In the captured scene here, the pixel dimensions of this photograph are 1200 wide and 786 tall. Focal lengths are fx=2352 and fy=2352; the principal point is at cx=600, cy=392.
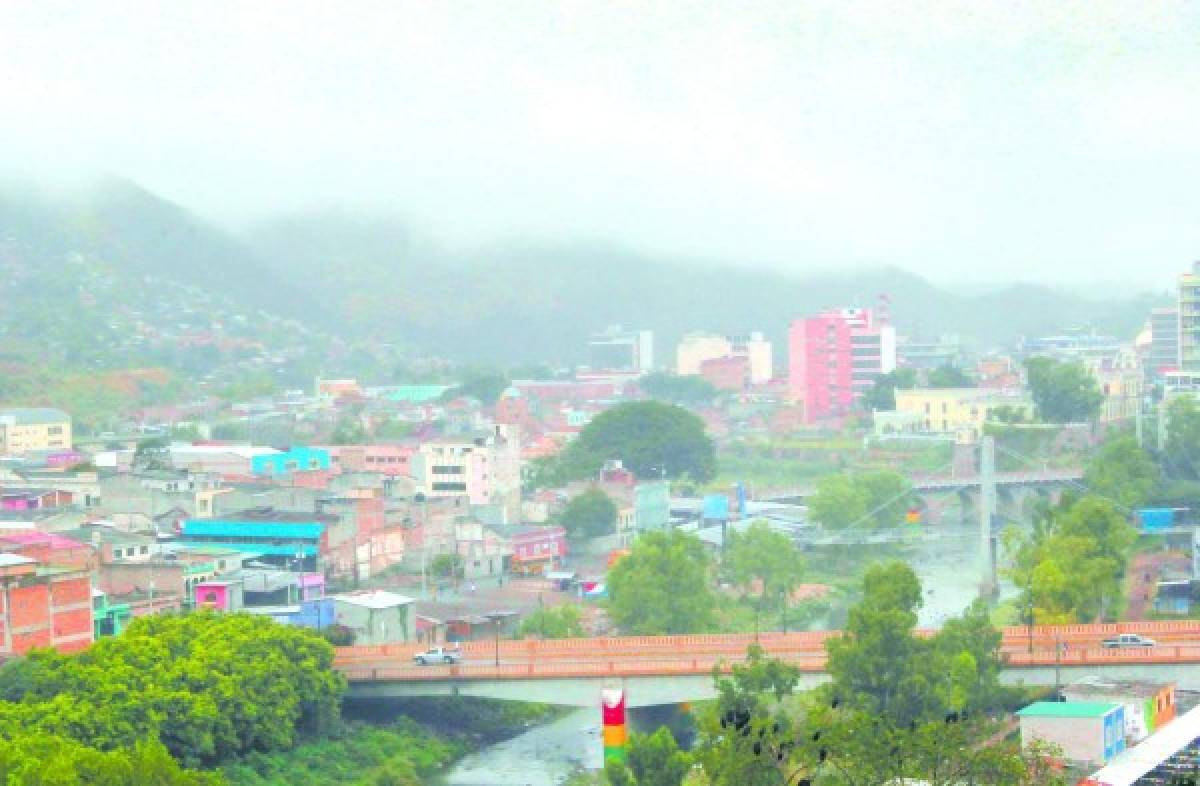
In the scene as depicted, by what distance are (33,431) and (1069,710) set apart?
23232mm

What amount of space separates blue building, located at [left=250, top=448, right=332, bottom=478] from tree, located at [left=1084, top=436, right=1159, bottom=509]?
370 inches

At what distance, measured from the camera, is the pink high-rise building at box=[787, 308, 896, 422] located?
149 ft

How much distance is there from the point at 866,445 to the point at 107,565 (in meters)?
20.9

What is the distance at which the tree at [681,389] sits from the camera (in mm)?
49281

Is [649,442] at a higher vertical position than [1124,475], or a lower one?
higher

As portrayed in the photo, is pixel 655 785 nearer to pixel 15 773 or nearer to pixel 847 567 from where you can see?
pixel 15 773

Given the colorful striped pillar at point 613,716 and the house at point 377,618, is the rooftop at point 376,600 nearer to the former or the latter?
the house at point 377,618

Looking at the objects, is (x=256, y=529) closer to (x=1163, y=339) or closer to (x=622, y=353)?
(x=1163, y=339)

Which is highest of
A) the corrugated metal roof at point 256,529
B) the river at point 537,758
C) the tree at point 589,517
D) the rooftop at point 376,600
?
the corrugated metal roof at point 256,529

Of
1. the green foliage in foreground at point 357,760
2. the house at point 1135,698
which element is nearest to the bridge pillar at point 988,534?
the house at point 1135,698

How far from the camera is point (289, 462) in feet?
97.5

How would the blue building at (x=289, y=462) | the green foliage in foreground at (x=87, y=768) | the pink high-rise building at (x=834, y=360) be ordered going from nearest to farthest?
the green foliage in foreground at (x=87, y=768) → the blue building at (x=289, y=462) → the pink high-rise building at (x=834, y=360)

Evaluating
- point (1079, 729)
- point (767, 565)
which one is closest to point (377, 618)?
point (767, 565)

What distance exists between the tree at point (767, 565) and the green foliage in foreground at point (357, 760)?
6691 mm
